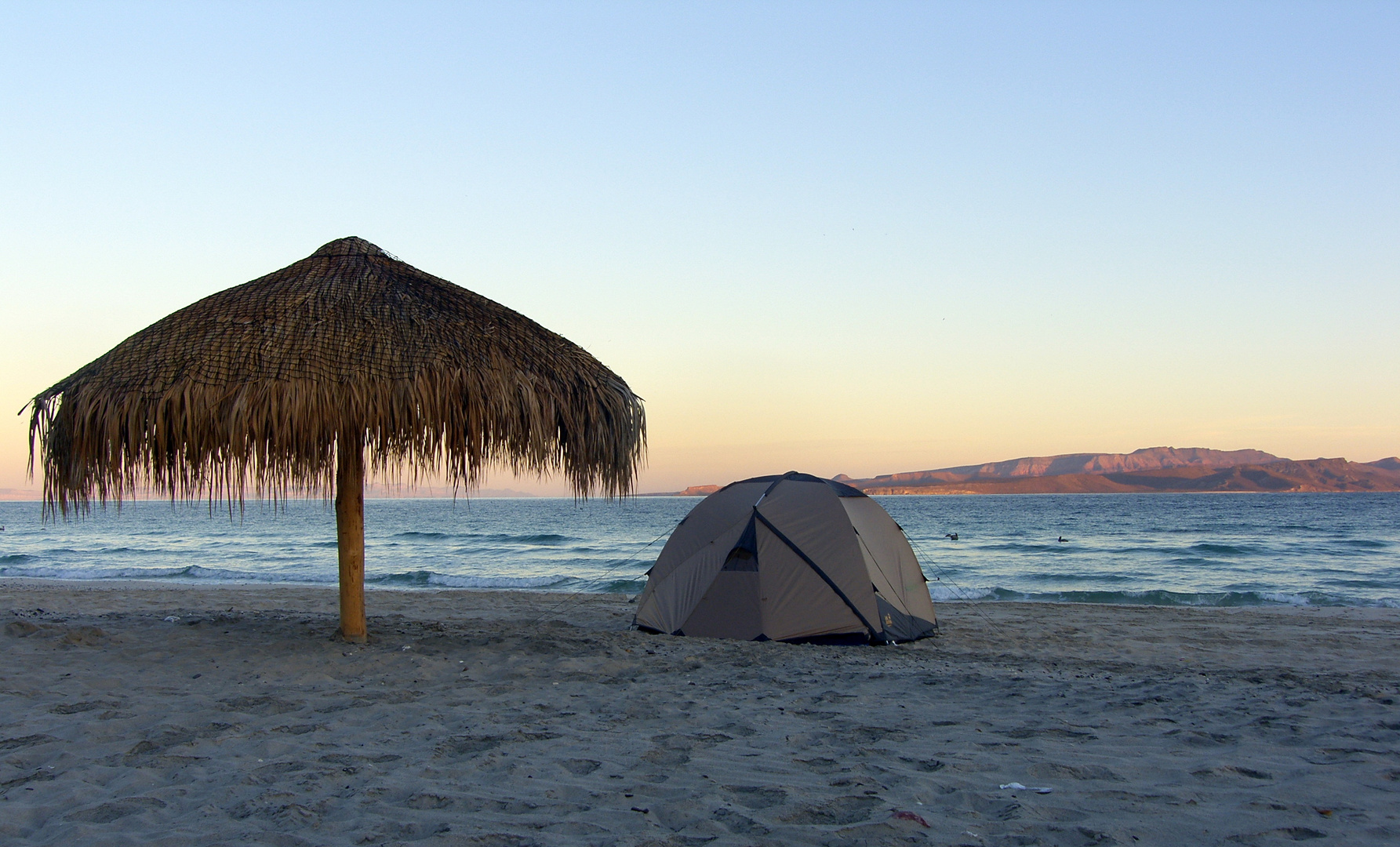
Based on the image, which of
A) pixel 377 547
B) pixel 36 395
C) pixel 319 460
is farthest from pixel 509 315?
pixel 377 547

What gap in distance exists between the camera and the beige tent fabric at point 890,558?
8602mm

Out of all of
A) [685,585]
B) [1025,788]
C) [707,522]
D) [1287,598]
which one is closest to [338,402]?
[685,585]

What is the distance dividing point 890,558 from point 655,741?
5.04 m

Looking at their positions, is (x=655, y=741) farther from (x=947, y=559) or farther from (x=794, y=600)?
(x=947, y=559)

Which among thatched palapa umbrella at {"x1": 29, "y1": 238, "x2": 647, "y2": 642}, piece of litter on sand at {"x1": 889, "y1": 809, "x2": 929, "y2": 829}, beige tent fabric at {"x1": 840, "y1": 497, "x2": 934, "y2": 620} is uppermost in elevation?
thatched palapa umbrella at {"x1": 29, "y1": 238, "x2": 647, "y2": 642}

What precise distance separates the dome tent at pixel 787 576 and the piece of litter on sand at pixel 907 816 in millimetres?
4727

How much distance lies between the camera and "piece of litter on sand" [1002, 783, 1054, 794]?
3629mm

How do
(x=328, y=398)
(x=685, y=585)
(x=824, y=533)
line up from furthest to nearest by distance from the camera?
(x=685, y=585) → (x=824, y=533) → (x=328, y=398)

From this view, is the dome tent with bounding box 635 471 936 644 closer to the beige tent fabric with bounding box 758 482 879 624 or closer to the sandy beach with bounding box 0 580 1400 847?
the beige tent fabric with bounding box 758 482 879 624

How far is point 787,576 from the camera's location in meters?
8.30

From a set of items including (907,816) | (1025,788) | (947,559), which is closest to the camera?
(907,816)

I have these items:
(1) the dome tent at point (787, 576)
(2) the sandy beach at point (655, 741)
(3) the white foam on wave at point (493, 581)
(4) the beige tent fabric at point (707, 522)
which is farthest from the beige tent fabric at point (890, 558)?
(3) the white foam on wave at point (493, 581)

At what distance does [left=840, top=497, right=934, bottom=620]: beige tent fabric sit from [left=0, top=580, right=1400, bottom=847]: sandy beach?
0.76m

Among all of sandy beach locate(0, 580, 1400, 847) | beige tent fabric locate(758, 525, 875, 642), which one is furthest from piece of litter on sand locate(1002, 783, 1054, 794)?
beige tent fabric locate(758, 525, 875, 642)
